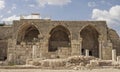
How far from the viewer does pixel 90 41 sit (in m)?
39.8

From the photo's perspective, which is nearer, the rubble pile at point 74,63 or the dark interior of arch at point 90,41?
the rubble pile at point 74,63

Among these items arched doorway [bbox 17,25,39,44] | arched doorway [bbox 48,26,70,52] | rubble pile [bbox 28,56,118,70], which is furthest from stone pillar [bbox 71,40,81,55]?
rubble pile [bbox 28,56,118,70]

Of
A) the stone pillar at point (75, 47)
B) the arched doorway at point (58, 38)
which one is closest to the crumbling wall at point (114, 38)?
the stone pillar at point (75, 47)

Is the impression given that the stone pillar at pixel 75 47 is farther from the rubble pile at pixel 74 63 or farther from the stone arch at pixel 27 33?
the rubble pile at pixel 74 63

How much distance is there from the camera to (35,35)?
39.9 m

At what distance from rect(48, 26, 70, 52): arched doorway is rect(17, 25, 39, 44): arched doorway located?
2.28 metres

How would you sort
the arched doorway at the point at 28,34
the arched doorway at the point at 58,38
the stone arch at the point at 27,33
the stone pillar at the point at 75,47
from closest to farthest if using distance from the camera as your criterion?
1. the stone pillar at the point at 75,47
2. the stone arch at the point at 27,33
3. the arched doorway at the point at 28,34
4. the arched doorway at the point at 58,38

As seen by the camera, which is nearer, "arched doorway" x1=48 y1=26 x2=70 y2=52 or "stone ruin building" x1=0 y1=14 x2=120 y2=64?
"stone ruin building" x1=0 y1=14 x2=120 y2=64

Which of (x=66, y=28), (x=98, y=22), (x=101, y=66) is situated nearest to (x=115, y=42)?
(x=98, y=22)

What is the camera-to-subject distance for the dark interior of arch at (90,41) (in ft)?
128

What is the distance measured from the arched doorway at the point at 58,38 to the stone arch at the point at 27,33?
2.22 m

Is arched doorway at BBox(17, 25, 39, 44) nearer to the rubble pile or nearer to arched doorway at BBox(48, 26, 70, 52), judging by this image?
arched doorway at BBox(48, 26, 70, 52)

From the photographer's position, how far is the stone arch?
124ft

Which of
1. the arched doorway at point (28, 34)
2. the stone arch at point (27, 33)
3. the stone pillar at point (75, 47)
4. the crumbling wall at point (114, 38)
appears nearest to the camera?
the stone pillar at point (75, 47)
